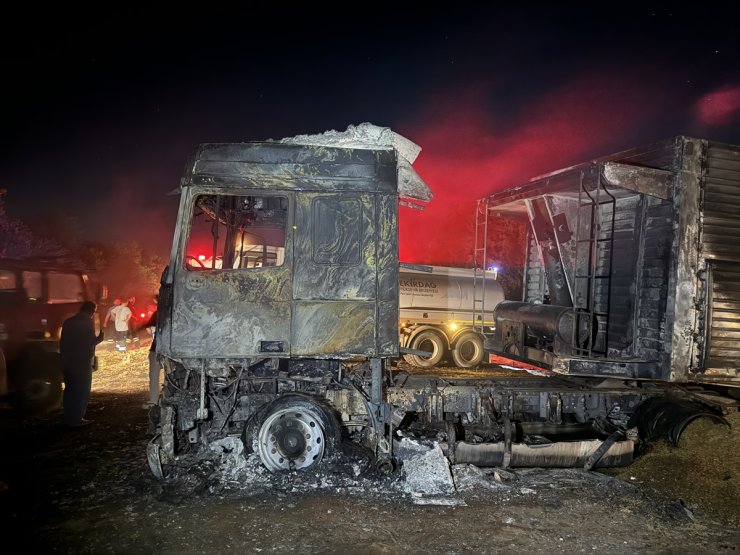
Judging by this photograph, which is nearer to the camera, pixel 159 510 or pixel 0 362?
pixel 159 510

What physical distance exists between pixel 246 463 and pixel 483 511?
259 centimetres

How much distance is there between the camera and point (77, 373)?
7391mm

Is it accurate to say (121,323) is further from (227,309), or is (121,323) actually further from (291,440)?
(291,440)

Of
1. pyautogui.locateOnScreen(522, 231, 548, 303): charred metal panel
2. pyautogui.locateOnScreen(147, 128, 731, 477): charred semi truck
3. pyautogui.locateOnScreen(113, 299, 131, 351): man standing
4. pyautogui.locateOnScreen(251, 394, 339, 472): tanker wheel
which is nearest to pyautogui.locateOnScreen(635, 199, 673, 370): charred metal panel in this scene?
pyautogui.locateOnScreen(147, 128, 731, 477): charred semi truck

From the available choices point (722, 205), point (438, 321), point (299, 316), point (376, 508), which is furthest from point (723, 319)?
point (438, 321)

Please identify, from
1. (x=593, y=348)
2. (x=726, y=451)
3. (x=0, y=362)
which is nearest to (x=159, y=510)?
(x=0, y=362)

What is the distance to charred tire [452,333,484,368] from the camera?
14422 mm

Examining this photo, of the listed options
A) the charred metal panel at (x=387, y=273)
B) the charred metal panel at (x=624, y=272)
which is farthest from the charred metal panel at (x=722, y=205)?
the charred metal panel at (x=387, y=273)

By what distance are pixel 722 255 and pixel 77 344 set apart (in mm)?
9029

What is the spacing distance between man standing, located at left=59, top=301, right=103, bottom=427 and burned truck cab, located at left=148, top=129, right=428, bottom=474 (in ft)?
9.67

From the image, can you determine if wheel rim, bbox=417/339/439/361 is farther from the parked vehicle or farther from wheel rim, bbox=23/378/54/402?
wheel rim, bbox=23/378/54/402

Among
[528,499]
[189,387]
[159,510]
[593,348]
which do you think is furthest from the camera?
[593,348]

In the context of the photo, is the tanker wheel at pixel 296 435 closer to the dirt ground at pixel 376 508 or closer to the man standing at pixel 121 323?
the dirt ground at pixel 376 508

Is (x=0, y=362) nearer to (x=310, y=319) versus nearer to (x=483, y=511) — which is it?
(x=310, y=319)
